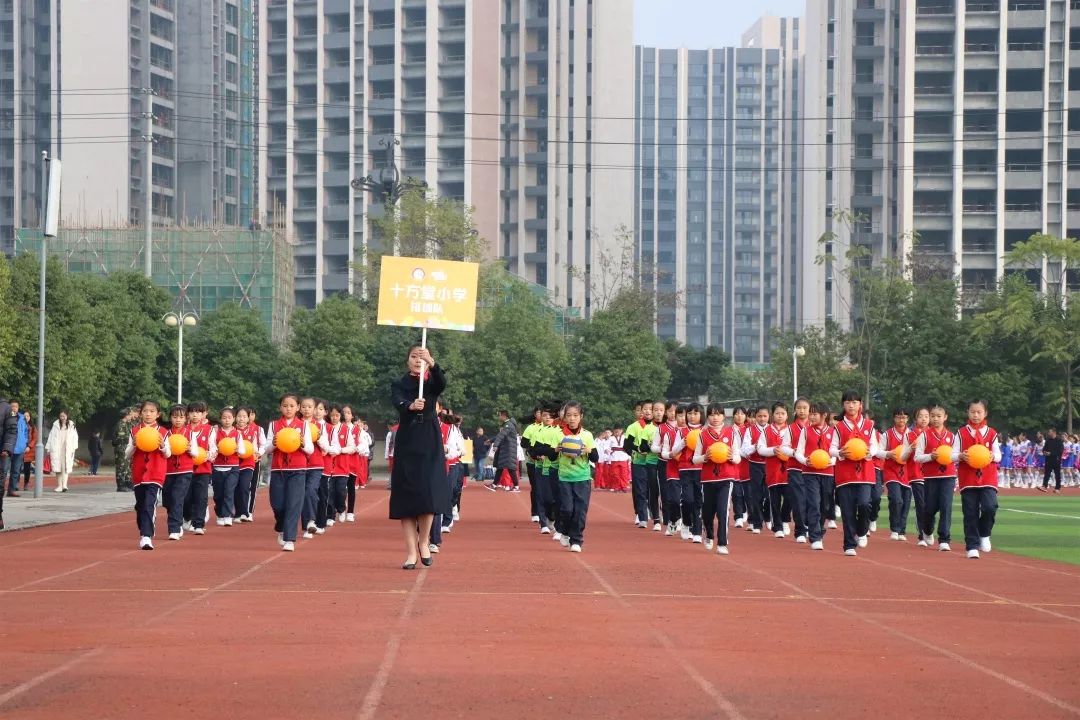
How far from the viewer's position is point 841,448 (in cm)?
2005

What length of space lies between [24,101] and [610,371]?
56.5 meters

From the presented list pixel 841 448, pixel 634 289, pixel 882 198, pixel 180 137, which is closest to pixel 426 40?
pixel 180 137

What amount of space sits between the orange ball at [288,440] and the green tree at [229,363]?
4574cm

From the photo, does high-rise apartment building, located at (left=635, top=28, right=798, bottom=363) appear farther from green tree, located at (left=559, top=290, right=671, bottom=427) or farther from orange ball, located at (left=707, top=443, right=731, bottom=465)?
orange ball, located at (left=707, top=443, right=731, bottom=465)

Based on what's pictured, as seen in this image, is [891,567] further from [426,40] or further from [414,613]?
[426,40]

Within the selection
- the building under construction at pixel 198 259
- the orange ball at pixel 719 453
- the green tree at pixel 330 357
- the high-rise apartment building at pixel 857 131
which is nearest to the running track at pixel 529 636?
the orange ball at pixel 719 453

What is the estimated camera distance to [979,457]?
61.6 feet

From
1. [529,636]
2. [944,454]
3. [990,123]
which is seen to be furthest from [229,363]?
[529,636]

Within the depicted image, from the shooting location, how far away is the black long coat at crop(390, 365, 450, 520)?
1480 centimetres

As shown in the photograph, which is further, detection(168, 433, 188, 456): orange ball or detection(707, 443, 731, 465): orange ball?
detection(168, 433, 188, 456): orange ball

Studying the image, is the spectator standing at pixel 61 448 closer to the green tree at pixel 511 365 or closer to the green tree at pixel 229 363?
the green tree at pixel 229 363

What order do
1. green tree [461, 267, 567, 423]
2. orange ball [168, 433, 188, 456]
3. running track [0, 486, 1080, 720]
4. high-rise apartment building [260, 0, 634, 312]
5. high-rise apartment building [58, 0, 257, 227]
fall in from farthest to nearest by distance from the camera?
high-rise apartment building [260, 0, 634, 312] → high-rise apartment building [58, 0, 257, 227] → green tree [461, 267, 567, 423] → orange ball [168, 433, 188, 456] → running track [0, 486, 1080, 720]

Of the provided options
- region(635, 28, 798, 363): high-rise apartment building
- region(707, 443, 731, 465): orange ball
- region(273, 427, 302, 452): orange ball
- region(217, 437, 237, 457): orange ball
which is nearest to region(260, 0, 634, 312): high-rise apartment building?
region(635, 28, 798, 363): high-rise apartment building

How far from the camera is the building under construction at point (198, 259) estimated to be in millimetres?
77312
